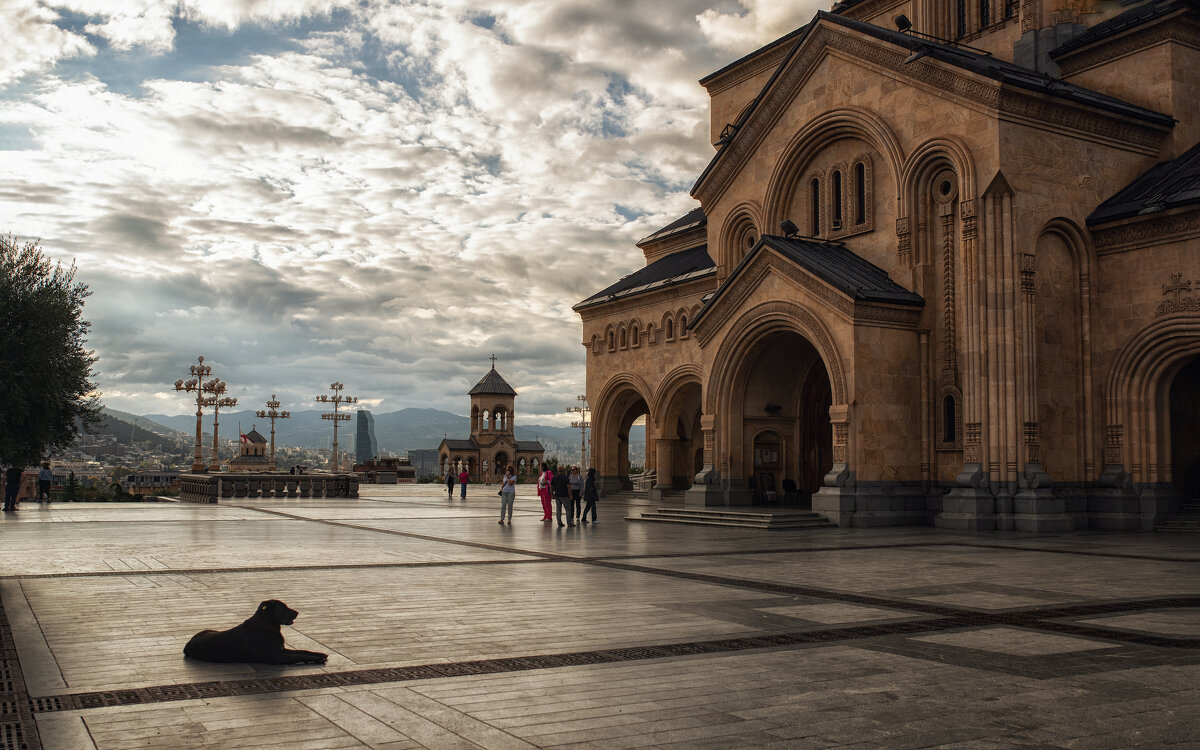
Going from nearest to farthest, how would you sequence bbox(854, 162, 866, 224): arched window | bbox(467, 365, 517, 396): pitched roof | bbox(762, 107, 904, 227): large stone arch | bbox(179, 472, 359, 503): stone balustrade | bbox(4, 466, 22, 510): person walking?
bbox(762, 107, 904, 227): large stone arch → bbox(854, 162, 866, 224): arched window → bbox(4, 466, 22, 510): person walking → bbox(179, 472, 359, 503): stone balustrade → bbox(467, 365, 517, 396): pitched roof

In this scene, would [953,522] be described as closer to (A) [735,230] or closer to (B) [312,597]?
(A) [735,230]

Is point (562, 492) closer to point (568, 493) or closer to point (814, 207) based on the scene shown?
point (568, 493)

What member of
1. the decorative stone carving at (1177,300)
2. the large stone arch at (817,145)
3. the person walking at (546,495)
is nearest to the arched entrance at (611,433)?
the large stone arch at (817,145)

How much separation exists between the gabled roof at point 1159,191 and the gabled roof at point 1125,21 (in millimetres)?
3699

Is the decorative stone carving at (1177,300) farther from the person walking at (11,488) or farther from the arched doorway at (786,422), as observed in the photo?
the person walking at (11,488)

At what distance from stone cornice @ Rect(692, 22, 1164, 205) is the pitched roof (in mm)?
51572

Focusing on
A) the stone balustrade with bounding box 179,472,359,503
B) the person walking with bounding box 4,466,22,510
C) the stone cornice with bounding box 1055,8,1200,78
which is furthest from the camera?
the stone balustrade with bounding box 179,472,359,503

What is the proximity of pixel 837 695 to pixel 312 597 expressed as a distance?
688 cm

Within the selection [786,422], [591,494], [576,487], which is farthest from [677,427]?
[591,494]

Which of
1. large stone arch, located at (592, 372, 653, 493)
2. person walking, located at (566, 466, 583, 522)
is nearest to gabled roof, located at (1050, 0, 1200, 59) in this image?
person walking, located at (566, 466, 583, 522)

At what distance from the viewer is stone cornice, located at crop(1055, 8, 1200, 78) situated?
26719 mm

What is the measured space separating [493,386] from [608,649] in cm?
7488

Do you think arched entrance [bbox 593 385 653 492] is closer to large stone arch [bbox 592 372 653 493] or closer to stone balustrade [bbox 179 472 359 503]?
large stone arch [bbox 592 372 653 493]

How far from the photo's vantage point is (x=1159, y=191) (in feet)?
81.3
